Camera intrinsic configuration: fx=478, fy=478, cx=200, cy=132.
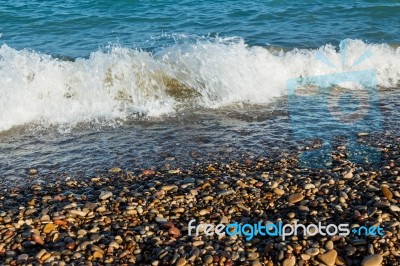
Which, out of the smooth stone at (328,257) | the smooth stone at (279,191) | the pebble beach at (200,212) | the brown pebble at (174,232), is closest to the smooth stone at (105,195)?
the pebble beach at (200,212)

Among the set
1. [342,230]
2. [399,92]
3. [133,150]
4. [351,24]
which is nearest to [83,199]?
[133,150]

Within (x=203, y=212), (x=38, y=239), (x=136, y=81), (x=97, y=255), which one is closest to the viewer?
(x=97, y=255)

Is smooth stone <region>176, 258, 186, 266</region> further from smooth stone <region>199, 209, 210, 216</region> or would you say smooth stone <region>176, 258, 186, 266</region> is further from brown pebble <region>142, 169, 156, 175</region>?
brown pebble <region>142, 169, 156, 175</region>

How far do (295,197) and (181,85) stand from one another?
212 inches

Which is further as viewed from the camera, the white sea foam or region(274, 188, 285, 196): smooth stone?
the white sea foam

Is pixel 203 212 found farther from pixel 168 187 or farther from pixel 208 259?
pixel 208 259

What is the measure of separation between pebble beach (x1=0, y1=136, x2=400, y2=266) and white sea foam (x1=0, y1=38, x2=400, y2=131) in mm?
2722

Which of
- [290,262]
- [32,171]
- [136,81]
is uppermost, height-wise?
[136,81]

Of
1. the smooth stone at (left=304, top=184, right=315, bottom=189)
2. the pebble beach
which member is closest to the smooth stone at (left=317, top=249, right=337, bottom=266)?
the pebble beach

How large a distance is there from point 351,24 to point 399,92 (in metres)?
6.19

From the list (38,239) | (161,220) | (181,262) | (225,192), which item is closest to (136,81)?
(225,192)

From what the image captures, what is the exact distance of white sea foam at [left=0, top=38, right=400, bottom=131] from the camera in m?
8.92

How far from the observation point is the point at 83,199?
5430mm

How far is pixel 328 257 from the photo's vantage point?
418cm
